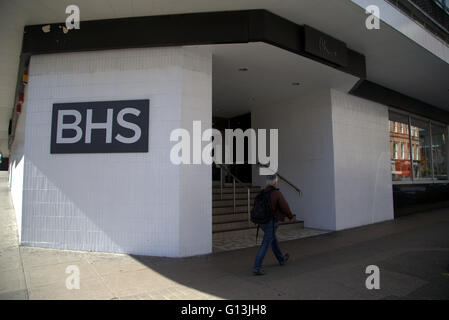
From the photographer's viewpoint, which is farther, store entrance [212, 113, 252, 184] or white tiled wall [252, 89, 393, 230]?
store entrance [212, 113, 252, 184]

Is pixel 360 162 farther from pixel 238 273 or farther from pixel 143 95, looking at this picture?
pixel 143 95

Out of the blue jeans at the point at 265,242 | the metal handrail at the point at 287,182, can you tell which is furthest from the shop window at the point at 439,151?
the blue jeans at the point at 265,242

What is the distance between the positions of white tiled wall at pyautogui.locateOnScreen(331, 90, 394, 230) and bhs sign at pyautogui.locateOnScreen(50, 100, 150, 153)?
540 centimetres

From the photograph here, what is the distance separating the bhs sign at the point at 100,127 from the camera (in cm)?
554

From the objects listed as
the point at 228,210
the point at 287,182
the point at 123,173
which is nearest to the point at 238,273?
the point at 123,173

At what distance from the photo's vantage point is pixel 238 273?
14.3 ft

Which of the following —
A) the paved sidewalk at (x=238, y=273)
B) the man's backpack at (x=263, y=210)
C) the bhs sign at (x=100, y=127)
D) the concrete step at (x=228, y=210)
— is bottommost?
the paved sidewalk at (x=238, y=273)

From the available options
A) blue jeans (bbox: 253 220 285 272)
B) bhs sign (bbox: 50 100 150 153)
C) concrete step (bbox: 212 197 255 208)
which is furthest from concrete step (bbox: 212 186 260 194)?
blue jeans (bbox: 253 220 285 272)

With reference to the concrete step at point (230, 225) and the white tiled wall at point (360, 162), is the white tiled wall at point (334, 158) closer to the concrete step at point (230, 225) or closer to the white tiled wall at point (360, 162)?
Result: the white tiled wall at point (360, 162)

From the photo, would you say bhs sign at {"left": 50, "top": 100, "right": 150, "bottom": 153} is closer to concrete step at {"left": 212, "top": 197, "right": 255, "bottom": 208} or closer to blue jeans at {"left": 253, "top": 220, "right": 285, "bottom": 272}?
blue jeans at {"left": 253, "top": 220, "right": 285, "bottom": 272}

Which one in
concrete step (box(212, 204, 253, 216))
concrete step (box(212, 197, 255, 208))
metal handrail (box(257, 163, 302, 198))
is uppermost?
metal handrail (box(257, 163, 302, 198))

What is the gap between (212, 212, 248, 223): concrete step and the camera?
7551 mm

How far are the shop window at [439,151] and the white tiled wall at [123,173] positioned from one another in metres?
12.9

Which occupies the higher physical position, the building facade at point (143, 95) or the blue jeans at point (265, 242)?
the building facade at point (143, 95)
